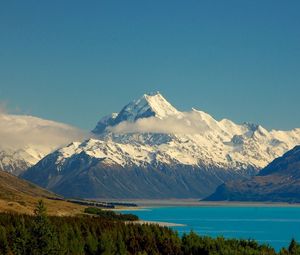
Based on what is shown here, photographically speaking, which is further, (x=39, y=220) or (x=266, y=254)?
(x=266, y=254)

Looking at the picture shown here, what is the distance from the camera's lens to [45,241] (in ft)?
529

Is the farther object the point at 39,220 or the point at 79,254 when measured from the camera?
the point at 79,254

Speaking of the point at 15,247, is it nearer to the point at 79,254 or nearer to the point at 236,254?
the point at 79,254

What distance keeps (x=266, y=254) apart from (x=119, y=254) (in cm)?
3558

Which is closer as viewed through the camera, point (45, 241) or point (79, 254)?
point (45, 241)

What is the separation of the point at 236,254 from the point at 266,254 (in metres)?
7.23

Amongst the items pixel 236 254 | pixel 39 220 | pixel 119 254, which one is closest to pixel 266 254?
pixel 236 254

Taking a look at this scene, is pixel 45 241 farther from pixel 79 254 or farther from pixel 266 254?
pixel 266 254

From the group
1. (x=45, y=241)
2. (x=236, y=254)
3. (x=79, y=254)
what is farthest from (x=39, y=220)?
(x=236, y=254)

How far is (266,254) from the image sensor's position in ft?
653

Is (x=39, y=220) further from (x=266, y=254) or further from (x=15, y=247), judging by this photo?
(x=266, y=254)

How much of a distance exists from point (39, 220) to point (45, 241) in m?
6.60

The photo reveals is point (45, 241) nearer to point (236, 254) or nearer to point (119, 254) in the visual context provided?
point (119, 254)

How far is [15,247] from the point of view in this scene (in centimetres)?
16750
